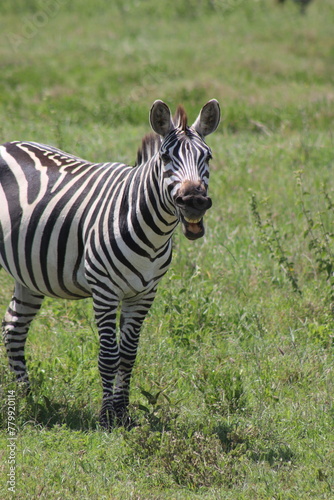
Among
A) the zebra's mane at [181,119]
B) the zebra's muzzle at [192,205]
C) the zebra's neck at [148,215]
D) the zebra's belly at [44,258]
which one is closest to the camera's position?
the zebra's muzzle at [192,205]

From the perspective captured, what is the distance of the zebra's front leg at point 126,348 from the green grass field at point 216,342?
12 cm

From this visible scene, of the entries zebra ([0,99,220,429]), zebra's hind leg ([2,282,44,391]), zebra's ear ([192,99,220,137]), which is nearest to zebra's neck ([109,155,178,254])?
zebra ([0,99,220,429])

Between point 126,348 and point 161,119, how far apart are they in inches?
69.5

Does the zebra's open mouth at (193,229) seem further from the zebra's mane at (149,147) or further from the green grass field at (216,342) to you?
the green grass field at (216,342)

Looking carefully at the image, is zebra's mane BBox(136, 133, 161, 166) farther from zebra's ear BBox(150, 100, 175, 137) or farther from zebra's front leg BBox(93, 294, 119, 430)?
zebra's front leg BBox(93, 294, 119, 430)

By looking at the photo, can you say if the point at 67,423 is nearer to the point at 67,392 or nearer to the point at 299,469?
the point at 67,392

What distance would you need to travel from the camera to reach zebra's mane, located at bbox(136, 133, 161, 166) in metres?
4.76

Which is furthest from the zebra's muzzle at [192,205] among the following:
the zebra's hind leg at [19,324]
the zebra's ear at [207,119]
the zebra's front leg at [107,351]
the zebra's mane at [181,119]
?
the zebra's hind leg at [19,324]

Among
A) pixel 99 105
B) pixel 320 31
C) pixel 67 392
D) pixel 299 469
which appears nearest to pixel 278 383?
pixel 299 469

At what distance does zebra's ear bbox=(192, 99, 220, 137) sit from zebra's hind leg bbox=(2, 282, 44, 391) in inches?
77.7

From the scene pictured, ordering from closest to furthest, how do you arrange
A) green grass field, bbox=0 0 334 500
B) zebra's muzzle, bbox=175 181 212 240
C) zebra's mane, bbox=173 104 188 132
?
1. zebra's muzzle, bbox=175 181 212 240
2. green grass field, bbox=0 0 334 500
3. zebra's mane, bbox=173 104 188 132

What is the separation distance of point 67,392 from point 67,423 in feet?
1.13

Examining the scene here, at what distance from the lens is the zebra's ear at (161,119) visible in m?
4.33

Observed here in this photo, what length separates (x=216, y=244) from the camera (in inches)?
298
